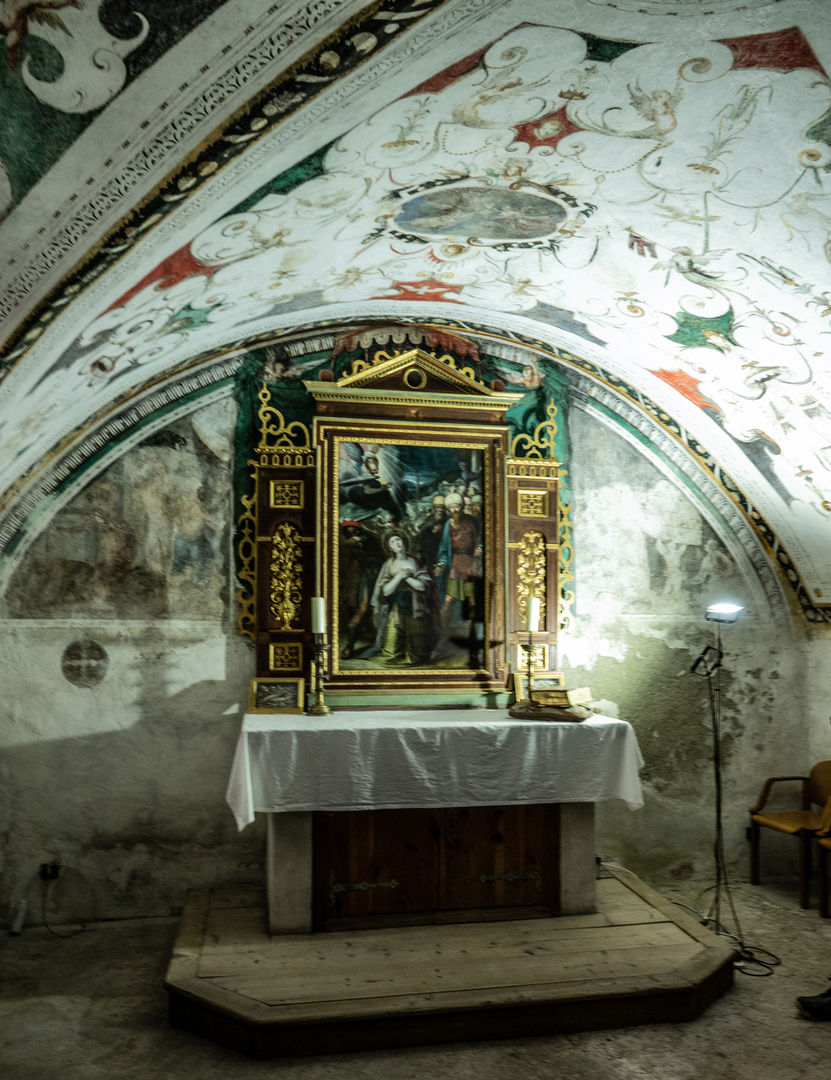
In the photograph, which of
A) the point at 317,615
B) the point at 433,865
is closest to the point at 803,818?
the point at 433,865

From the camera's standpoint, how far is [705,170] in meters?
4.14

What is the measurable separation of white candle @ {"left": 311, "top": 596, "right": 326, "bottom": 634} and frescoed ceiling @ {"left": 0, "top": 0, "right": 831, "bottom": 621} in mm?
1889

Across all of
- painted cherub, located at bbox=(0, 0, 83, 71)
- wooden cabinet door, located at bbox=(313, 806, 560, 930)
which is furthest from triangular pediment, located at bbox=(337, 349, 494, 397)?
painted cherub, located at bbox=(0, 0, 83, 71)

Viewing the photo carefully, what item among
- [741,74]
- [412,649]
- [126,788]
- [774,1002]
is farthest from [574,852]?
[741,74]

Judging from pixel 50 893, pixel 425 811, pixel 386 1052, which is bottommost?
pixel 386 1052

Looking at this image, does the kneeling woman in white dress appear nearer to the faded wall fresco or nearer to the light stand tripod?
the faded wall fresco

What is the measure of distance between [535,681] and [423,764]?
1.50 metres

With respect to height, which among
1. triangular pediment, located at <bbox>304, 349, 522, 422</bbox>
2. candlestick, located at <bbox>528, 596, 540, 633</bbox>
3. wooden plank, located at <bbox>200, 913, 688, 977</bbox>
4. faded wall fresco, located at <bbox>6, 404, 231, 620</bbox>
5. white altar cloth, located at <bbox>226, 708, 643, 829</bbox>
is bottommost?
wooden plank, located at <bbox>200, 913, 688, 977</bbox>

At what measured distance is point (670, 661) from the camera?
6.96m

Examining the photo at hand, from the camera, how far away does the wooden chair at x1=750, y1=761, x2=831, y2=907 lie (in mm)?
6215

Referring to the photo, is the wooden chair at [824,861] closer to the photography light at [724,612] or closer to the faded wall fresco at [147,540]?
the photography light at [724,612]

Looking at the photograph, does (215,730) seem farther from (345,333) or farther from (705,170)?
(705,170)

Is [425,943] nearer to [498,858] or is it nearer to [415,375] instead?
[498,858]

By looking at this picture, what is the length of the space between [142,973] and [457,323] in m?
4.93
